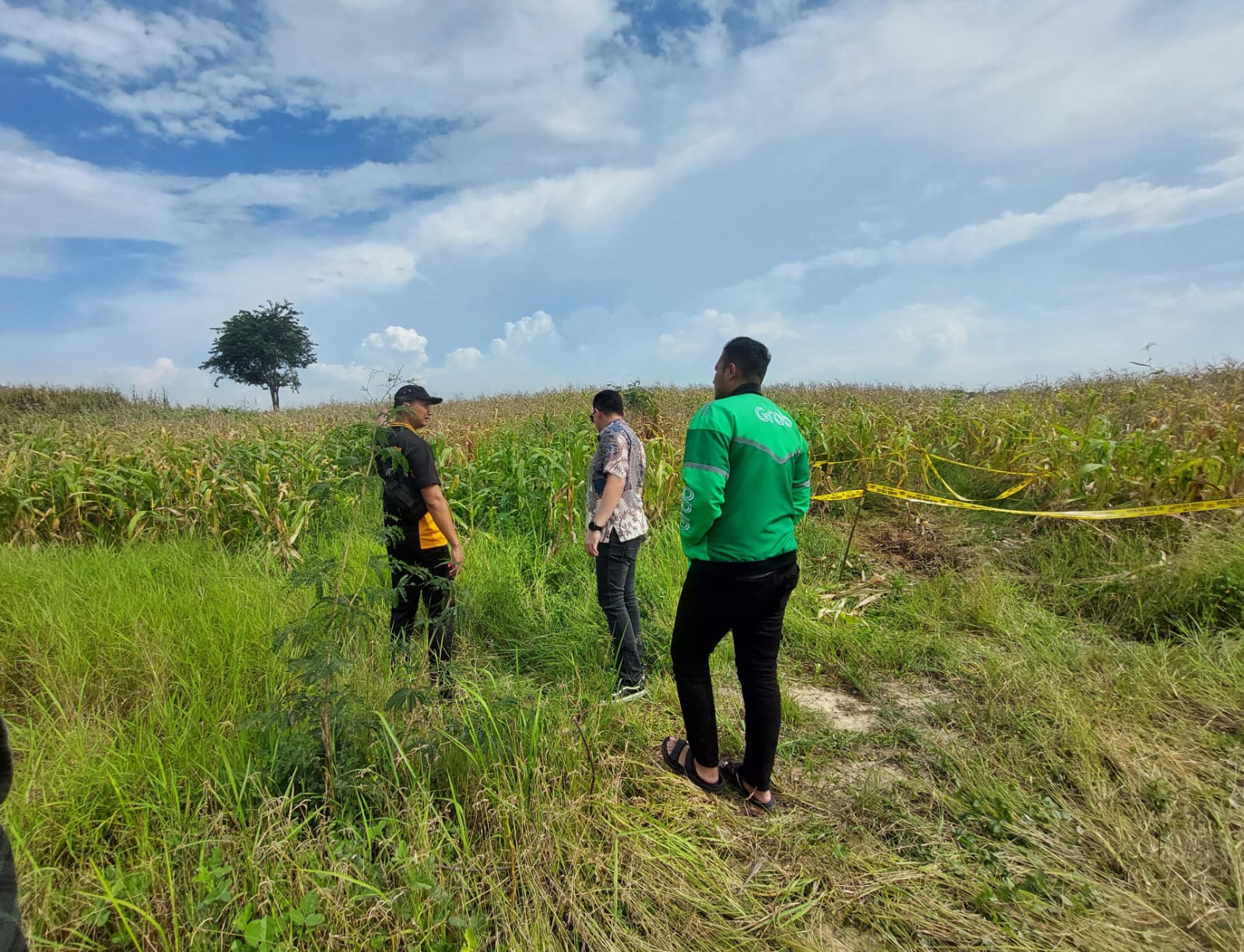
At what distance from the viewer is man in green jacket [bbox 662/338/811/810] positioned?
2.40 m

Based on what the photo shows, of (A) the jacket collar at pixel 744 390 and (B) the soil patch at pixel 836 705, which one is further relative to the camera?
(B) the soil patch at pixel 836 705

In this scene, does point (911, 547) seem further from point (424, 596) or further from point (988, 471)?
point (424, 596)

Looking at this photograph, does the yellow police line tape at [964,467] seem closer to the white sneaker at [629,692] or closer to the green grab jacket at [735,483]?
the white sneaker at [629,692]

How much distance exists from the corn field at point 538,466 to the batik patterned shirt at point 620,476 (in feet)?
4.56

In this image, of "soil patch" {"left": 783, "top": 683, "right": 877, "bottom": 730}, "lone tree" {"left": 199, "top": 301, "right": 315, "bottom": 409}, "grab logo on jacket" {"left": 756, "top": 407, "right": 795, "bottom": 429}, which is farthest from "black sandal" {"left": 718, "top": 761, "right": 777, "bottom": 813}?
"lone tree" {"left": 199, "top": 301, "right": 315, "bottom": 409}

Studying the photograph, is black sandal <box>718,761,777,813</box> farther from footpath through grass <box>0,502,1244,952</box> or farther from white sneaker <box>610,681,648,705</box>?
white sneaker <box>610,681,648,705</box>

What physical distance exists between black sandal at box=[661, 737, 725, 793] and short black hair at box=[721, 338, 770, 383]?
1.78 metres

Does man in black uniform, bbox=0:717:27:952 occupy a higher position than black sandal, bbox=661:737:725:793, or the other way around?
man in black uniform, bbox=0:717:27:952

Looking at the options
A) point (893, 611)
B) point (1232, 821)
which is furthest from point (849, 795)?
point (893, 611)

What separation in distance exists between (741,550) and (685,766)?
3.70 ft

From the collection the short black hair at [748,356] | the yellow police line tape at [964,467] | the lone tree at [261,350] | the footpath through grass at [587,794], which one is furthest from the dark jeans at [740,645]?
the lone tree at [261,350]

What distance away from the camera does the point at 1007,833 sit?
235 cm

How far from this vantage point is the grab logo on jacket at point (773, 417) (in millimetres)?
2466

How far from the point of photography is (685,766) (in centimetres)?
274
